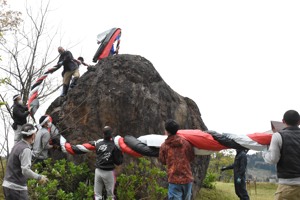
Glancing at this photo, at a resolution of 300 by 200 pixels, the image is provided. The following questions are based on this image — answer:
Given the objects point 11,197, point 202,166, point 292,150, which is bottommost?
point 202,166

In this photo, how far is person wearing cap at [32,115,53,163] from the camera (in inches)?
339

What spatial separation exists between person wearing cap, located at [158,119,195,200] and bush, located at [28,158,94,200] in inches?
110

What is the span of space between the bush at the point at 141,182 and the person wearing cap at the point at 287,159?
349cm

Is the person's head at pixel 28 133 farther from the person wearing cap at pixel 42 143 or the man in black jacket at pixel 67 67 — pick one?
the man in black jacket at pixel 67 67

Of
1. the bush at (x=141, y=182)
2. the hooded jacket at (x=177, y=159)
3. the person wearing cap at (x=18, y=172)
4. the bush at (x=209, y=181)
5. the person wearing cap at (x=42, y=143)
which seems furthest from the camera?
the bush at (x=209, y=181)

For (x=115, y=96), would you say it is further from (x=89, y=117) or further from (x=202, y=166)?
(x=202, y=166)

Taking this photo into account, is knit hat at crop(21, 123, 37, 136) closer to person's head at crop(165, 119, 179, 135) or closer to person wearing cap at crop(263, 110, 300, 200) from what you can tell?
person's head at crop(165, 119, 179, 135)

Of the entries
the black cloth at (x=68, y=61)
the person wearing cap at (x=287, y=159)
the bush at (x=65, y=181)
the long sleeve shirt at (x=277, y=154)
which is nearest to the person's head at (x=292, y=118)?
the person wearing cap at (x=287, y=159)

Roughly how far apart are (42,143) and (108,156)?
96.4 inches

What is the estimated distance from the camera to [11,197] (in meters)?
5.04

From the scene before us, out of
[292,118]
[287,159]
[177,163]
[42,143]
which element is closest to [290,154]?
[287,159]

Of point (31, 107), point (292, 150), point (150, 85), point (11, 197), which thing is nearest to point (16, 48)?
point (31, 107)

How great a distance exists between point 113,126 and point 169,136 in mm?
3904

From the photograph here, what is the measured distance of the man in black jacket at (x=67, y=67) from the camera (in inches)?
442
